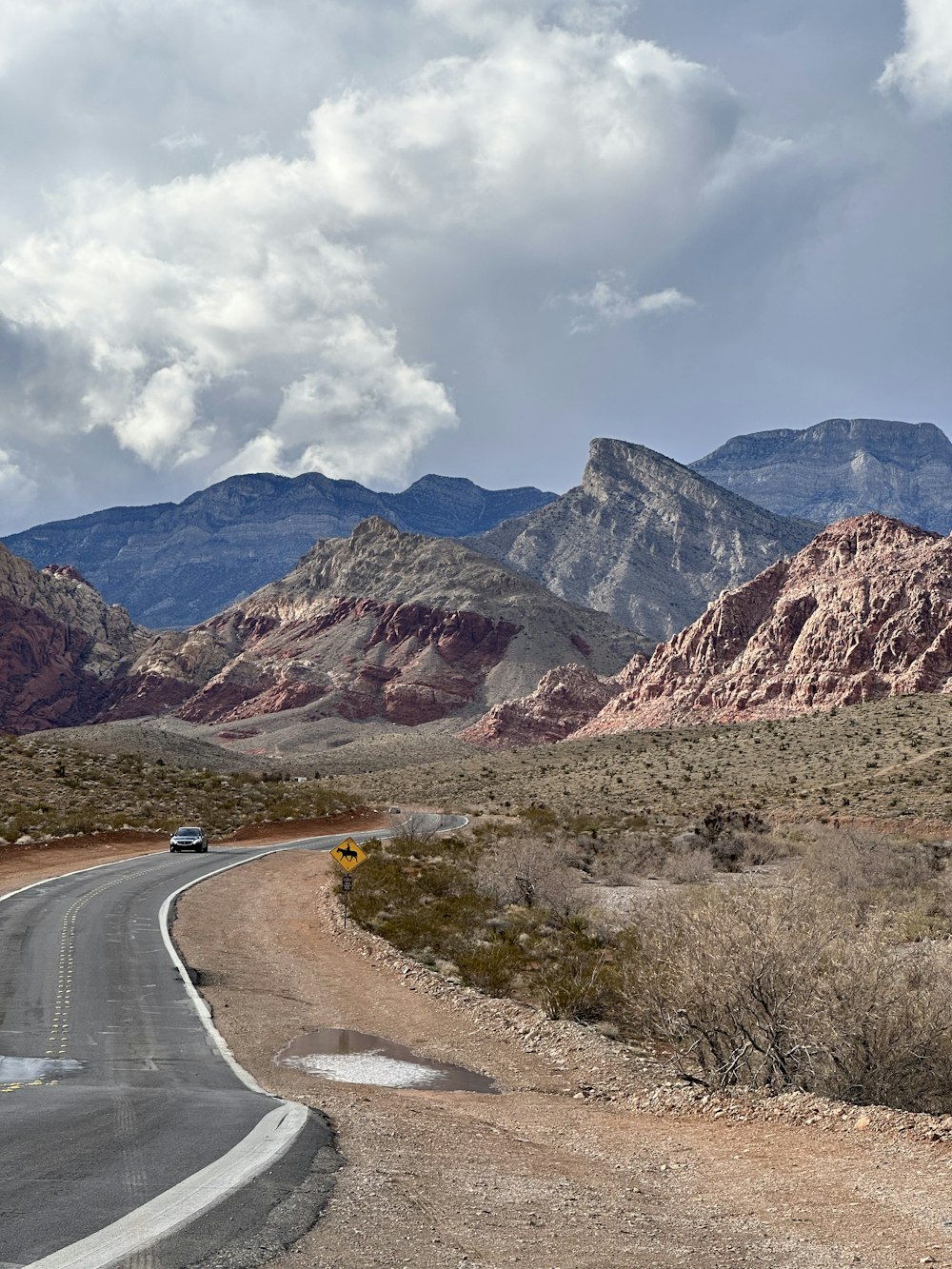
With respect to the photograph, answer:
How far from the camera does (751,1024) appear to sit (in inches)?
419

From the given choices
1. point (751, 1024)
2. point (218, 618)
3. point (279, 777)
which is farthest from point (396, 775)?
point (218, 618)

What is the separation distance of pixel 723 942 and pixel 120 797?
46760 mm

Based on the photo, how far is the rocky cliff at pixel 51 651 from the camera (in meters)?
164

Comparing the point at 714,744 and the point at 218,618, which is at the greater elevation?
the point at 218,618

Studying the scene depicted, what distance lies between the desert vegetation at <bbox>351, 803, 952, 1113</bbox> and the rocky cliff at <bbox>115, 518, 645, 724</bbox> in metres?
120

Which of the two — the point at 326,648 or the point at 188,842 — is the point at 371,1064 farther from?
the point at 326,648

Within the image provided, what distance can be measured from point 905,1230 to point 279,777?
239ft

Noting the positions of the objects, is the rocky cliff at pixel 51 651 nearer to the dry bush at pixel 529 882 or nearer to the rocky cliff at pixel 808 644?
the rocky cliff at pixel 808 644

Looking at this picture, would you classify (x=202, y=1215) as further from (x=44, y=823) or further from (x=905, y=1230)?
(x=44, y=823)

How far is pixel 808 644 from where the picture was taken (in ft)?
323

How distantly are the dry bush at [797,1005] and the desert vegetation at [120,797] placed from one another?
30.8 meters

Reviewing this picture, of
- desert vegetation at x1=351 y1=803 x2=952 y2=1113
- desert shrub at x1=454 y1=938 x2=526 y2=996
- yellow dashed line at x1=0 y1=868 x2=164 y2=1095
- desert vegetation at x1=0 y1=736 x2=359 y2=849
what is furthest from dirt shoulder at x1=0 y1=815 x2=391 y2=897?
desert shrub at x1=454 y1=938 x2=526 y2=996

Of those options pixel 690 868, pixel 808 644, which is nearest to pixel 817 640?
pixel 808 644

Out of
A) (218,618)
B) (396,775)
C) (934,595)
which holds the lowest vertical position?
(396,775)
